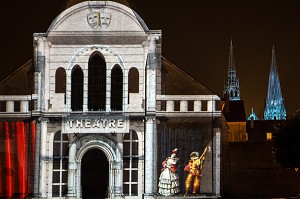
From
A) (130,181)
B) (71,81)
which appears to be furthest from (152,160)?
(71,81)

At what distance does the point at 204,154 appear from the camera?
2808 cm

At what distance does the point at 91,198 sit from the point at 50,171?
210cm

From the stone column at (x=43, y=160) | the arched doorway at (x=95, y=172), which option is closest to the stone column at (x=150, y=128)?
the arched doorway at (x=95, y=172)

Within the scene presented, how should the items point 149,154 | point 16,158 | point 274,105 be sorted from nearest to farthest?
point 149,154
point 16,158
point 274,105

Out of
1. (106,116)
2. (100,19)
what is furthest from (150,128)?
(100,19)

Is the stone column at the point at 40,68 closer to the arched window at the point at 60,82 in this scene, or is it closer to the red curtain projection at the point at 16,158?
the arched window at the point at 60,82

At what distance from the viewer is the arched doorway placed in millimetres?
28406

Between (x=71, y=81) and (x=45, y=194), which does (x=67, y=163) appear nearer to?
(x=45, y=194)

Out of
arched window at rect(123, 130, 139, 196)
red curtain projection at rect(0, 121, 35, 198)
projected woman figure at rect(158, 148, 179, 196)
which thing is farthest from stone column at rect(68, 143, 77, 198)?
projected woman figure at rect(158, 148, 179, 196)

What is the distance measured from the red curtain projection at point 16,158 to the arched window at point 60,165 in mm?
977

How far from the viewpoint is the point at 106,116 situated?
28125mm

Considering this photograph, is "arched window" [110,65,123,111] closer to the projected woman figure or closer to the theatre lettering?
the theatre lettering

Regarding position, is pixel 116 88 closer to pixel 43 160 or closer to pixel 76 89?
pixel 76 89

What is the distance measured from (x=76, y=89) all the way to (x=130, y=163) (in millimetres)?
3915
